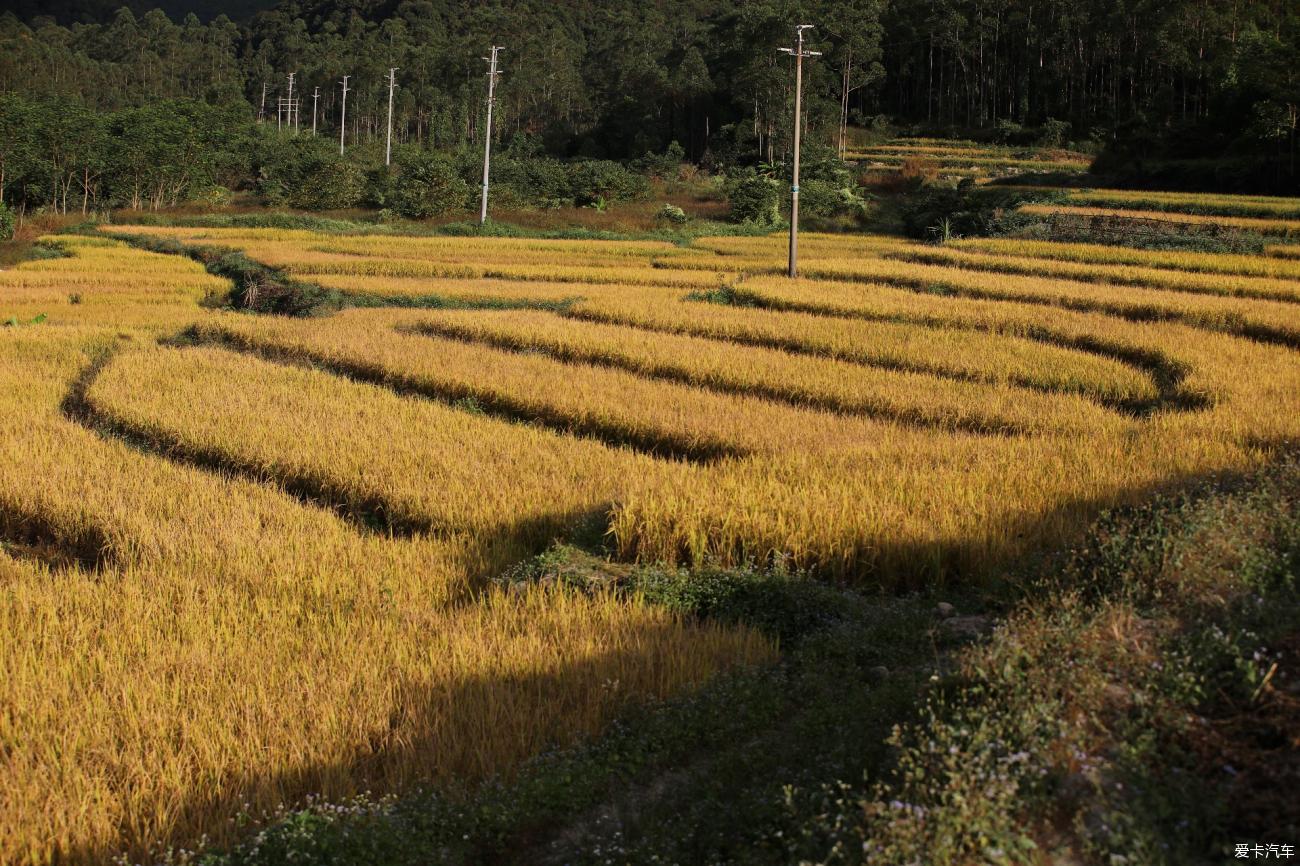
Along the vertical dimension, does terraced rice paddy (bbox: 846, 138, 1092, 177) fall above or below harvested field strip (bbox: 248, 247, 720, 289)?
above

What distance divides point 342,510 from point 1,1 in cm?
19647

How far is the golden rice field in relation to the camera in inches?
157

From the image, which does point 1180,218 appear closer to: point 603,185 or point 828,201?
point 828,201

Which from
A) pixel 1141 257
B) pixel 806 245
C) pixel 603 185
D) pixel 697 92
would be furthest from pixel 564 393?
pixel 697 92

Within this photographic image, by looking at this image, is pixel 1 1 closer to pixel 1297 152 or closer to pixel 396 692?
pixel 1297 152

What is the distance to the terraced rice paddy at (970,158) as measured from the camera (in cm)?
4678

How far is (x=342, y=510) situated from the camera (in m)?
7.97

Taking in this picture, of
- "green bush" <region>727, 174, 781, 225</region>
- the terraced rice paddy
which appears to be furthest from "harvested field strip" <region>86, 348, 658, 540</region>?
the terraced rice paddy

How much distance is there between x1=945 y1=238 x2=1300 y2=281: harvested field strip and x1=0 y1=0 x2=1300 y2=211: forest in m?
12.1

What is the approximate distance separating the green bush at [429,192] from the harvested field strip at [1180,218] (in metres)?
23.8

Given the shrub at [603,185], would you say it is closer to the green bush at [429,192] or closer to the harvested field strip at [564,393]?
the green bush at [429,192]

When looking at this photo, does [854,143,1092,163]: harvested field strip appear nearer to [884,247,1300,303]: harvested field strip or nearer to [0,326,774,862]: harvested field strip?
[884,247,1300,303]: harvested field strip

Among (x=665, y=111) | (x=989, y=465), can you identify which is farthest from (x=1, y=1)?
(x=989, y=465)

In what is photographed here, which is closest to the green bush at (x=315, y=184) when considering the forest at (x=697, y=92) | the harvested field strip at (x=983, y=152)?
the forest at (x=697, y=92)
